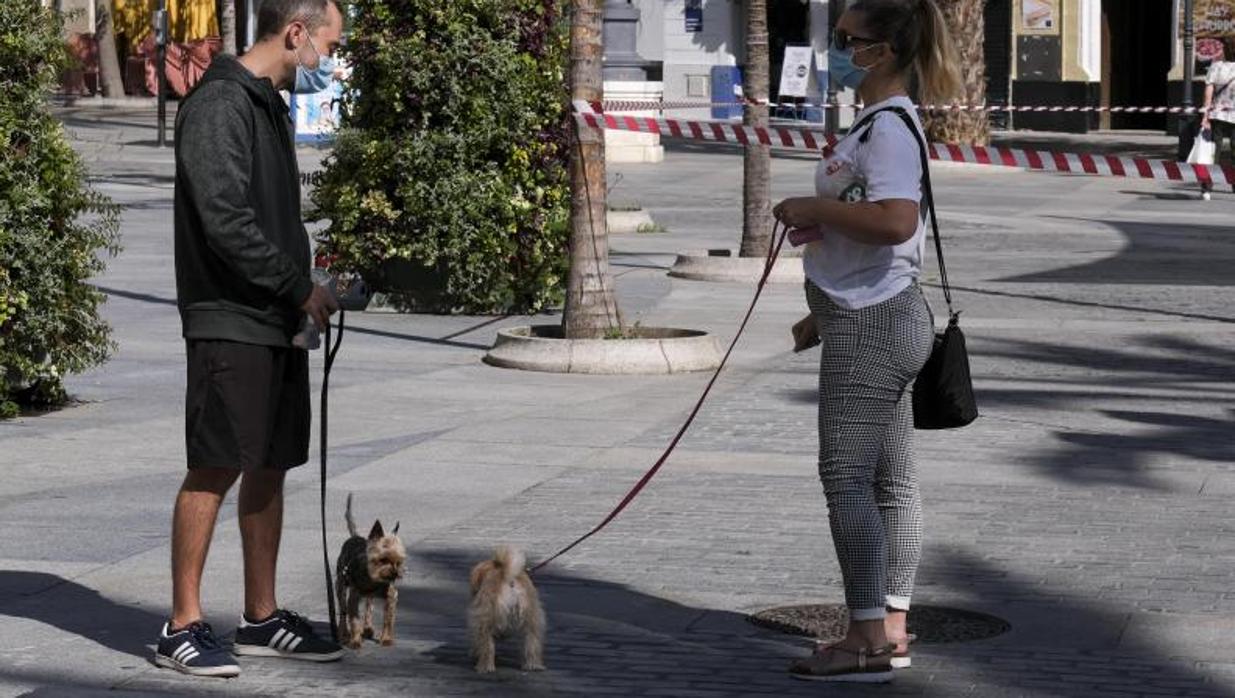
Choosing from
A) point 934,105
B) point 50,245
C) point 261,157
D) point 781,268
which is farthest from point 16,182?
point 781,268

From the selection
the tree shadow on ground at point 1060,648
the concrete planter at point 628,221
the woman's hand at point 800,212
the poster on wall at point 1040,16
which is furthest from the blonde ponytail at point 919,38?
the poster on wall at point 1040,16

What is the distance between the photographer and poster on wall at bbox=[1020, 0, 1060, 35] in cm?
4534

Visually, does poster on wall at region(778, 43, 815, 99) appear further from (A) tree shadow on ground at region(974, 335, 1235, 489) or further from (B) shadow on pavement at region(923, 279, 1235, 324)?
(A) tree shadow on ground at region(974, 335, 1235, 489)

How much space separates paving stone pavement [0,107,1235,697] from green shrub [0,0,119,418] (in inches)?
14.2

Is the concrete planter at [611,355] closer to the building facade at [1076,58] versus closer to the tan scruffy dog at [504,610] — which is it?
the tan scruffy dog at [504,610]

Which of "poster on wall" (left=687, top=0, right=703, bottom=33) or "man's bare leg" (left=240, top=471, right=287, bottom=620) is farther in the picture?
"poster on wall" (left=687, top=0, right=703, bottom=33)

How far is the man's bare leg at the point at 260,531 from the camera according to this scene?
645 centimetres

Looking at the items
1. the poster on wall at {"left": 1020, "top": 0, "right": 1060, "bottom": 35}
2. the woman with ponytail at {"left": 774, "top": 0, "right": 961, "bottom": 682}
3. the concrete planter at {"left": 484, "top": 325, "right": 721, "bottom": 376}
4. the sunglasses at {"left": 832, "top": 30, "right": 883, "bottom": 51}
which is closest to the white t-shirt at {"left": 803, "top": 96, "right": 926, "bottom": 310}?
the woman with ponytail at {"left": 774, "top": 0, "right": 961, "bottom": 682}

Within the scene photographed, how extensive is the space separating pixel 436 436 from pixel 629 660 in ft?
14.1

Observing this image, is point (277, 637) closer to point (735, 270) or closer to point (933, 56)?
point (933, 56)

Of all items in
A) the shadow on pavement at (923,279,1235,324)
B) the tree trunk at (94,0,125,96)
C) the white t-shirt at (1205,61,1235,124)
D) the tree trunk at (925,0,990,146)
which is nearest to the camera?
the shadow on pavement at (923,279,1235,324)

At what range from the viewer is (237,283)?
6.22 metres

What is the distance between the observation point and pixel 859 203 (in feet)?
20.0

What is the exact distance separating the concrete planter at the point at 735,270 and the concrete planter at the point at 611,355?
510cm
